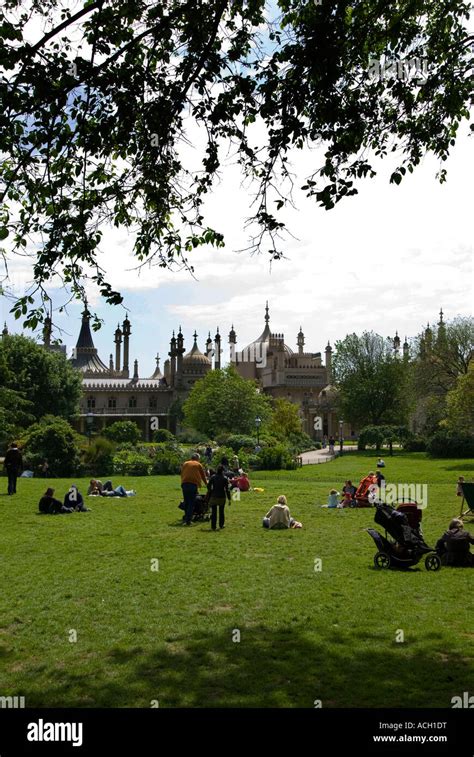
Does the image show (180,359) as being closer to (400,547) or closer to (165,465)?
(165,465)

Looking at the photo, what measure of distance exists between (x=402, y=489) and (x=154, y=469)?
14.1 m

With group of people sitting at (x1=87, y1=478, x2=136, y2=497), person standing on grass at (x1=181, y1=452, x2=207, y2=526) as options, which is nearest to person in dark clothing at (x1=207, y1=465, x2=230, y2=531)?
person standing on grass at (x1=181, y1=452, x2=207, y2=526)

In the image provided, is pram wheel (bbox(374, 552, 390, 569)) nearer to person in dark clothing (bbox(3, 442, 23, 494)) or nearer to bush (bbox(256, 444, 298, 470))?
person in dark clothing (bbox(3, 442, 23, 494))

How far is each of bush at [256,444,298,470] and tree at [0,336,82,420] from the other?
2897 cm

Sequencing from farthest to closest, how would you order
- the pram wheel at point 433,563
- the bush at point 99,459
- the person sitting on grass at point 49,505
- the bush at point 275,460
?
the bush at point 275,460
the bush at point 99,459
the person sitting on grass at point 49,505
the pram wheel at point 433,563

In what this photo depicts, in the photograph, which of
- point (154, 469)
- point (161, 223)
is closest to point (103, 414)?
point (154, 469)

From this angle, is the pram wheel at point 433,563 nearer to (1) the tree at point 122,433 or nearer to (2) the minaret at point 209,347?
(1) the tree at point 122,433

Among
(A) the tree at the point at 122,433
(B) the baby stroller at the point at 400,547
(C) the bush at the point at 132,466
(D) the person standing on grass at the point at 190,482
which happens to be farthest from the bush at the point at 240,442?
(B) the baby stroller at the point at 400,547

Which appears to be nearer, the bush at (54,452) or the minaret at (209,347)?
the bush at (54,452)

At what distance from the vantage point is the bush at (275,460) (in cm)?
3900

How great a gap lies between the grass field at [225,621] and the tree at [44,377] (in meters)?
48.9

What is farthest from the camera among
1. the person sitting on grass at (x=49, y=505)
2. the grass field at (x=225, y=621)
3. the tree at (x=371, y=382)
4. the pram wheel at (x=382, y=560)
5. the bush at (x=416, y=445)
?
the tree at (x=371, y=382)

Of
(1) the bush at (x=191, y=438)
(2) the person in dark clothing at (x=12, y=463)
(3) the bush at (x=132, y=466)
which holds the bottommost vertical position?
(3) the bush at (x=132, y=466)

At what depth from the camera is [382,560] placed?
468 inches
